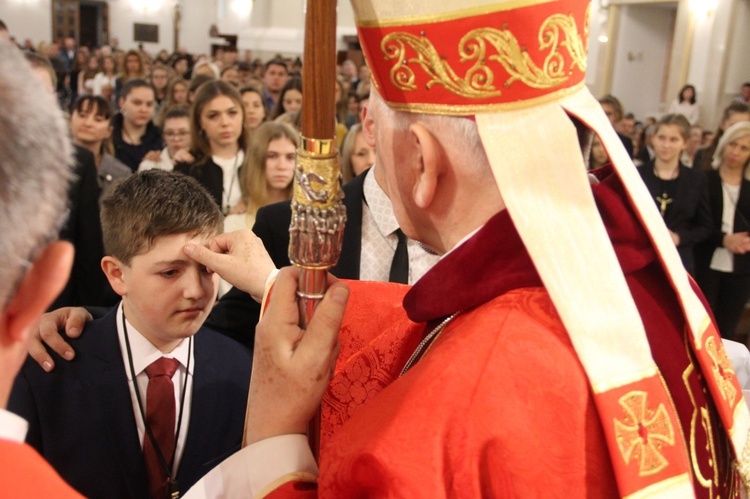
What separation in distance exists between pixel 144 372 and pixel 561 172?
1254mm

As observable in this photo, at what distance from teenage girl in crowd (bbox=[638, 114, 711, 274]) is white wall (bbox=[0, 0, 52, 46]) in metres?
23.3

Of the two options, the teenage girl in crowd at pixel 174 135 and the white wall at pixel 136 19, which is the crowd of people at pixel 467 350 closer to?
the teenage girl in crowd at pixel 174 135

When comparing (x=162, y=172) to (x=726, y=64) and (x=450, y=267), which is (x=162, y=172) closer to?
(x=450, y=267)

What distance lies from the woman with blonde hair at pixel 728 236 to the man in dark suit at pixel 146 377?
406 centimetres

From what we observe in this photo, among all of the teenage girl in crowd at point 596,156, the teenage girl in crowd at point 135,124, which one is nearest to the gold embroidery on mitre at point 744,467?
the teenage girl in crowd at point 596,156

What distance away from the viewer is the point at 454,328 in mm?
1228

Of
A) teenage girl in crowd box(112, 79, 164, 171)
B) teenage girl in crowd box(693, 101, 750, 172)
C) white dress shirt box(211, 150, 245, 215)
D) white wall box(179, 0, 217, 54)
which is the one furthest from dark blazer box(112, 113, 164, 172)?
white wall box(179, 0, 217, 54)

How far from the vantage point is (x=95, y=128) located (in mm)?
4484

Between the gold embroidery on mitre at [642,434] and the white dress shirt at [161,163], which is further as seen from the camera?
the white dress shirt at [161,163]

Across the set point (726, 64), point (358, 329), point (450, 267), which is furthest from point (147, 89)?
point (726, 64)

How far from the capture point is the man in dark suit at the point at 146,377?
5.90 ft

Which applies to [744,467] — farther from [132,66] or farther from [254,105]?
[132,66]

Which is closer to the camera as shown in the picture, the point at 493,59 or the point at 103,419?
the point at 493,59

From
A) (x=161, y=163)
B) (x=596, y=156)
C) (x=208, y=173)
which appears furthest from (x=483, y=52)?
(x=596, y=156)
